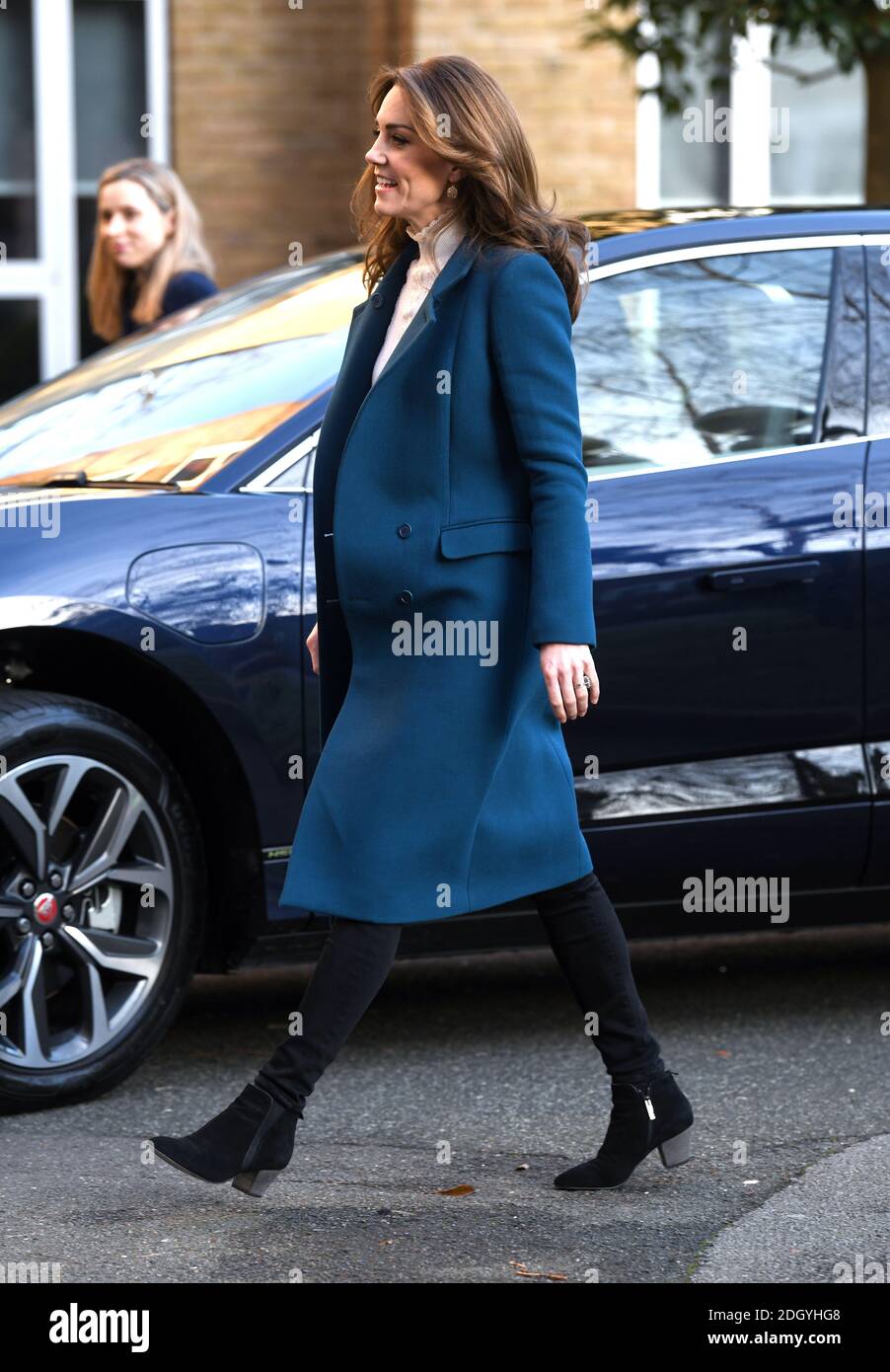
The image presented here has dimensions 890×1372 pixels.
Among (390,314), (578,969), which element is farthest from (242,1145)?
(390,314)

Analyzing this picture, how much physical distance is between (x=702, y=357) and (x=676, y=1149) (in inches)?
69.1

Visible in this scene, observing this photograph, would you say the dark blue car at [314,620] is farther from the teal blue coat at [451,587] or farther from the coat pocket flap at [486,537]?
the coat pocket flap at [486,537]

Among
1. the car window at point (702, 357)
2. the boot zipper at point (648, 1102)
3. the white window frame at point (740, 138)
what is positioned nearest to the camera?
the boot zipper at point (648, 1102)

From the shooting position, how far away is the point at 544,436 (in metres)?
3.41

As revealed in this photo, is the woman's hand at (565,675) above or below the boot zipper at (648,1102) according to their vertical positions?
above

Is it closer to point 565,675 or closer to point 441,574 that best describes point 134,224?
point 441,574

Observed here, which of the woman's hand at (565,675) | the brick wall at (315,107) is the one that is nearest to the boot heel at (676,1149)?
the woman's hand at (565,675)

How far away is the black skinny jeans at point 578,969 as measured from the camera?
11.4 feet

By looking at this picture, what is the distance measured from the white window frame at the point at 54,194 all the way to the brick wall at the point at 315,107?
0.33 meters

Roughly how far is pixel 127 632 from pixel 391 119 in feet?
3.61

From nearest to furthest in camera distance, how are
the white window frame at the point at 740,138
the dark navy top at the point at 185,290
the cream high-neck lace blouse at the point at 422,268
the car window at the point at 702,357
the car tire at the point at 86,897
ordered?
the cream high-neck lace blouse at the point at 422,268 < the car tire at the point at 86,897 < the car window at the point at 702,357 < the dark navy top at the point at 185,290 < the white window frame at the point at 740,138

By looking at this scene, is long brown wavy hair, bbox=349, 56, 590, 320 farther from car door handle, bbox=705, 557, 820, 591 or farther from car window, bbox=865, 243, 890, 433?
car window, bbox=865, 243, 890, 433

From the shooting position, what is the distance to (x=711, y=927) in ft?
14.8
